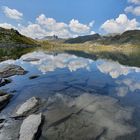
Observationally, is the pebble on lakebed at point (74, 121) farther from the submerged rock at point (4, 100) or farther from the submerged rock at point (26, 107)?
the submerged rock at point (4, 100)

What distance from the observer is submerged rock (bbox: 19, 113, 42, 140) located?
17.7 metres

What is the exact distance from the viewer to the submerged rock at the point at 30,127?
1767cm

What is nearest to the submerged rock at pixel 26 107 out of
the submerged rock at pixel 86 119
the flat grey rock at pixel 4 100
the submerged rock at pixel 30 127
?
the submerged rock at pixel 86 119

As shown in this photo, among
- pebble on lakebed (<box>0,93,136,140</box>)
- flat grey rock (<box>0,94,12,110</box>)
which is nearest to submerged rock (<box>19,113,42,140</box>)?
pebble on lakebed (<box>0,93,136,140</box>)

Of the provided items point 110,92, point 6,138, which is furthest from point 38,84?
point 6,138

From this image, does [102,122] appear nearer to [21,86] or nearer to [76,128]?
[76,128]

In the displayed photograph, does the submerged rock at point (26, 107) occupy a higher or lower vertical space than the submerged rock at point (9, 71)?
higher

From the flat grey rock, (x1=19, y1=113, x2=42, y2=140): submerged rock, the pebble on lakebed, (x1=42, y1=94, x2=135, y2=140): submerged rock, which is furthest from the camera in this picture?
the flat grey rock

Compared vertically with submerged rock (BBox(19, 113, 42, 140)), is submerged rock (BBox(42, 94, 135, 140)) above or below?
below

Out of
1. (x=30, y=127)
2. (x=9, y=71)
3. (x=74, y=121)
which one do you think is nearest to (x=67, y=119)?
(x=74, y=121)

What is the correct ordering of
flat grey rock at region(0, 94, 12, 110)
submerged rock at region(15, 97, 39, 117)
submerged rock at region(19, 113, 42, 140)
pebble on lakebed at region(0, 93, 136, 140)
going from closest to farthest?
submerged rock at region(19, 113, 42, 140)
pebble on lakebed at region(0, 93, 136, 140)
submerged rock at region(15, 97, 39, 117)
flat grey rock at region(0, 94, 12, 110)

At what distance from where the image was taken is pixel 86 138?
18844mm

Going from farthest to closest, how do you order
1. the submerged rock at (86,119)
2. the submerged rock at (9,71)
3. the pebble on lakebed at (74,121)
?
the submerged rock at (9,71), the submerged rock at (86,119), the pebble on lakebed at (74,121)

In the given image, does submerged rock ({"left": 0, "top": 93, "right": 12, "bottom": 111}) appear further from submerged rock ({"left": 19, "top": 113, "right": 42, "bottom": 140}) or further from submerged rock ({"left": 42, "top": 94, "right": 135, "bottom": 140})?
submerged rock ({"left": 19, "top": 113, "right": 42, "bottom": 140})
